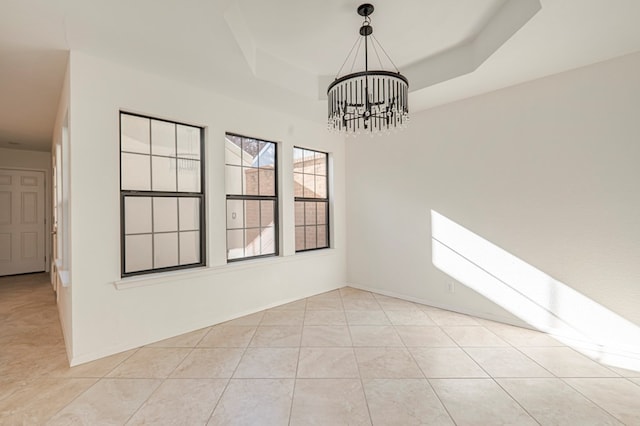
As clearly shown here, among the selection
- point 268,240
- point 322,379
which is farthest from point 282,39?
point 322,379

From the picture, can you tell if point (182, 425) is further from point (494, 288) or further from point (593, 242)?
point (593, 242)

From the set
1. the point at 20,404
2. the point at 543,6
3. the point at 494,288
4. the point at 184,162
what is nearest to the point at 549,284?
the point at 494,288

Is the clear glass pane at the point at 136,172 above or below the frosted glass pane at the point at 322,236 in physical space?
above

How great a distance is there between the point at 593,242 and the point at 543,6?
2.13 meters

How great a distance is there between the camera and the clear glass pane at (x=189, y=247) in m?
3.25

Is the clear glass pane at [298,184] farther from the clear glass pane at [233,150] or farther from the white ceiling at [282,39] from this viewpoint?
the white ceiling at [282,39]

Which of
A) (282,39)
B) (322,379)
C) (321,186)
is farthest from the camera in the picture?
(321,186)

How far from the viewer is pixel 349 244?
4.92 meters

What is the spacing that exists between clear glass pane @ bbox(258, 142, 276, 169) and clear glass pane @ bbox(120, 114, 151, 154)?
1.35 m

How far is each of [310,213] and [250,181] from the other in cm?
116

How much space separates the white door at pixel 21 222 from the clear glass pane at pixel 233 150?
17.5ft

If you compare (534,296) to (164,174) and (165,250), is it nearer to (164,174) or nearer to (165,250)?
(165,250)

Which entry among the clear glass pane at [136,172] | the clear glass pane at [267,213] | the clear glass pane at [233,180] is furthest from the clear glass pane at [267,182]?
the clear glass pane at [136,172]

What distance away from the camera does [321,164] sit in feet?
15.8
